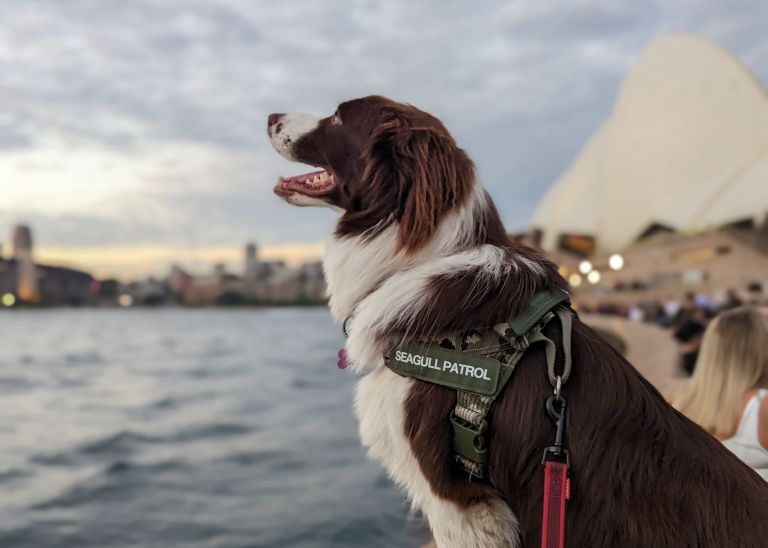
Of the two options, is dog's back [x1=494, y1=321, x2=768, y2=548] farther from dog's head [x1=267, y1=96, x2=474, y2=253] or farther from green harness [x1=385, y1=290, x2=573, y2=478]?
dog's head [x1=267, y1=96, x2=474, y2=253]

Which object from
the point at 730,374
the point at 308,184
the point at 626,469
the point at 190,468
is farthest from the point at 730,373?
the point at 190,468

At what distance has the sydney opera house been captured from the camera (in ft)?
127

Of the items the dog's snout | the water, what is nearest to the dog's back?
the dog's snout

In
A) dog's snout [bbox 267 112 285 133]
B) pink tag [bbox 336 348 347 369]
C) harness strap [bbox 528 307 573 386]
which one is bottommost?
pink tag [bbox 336 348 347 369]

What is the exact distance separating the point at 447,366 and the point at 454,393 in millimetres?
91

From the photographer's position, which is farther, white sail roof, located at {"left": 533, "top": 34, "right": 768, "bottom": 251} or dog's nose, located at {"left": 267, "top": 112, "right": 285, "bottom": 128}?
white sail roof, located at {"left": 533, "top": 34, "right": 768, "bottom": 251}

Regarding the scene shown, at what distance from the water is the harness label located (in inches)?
154

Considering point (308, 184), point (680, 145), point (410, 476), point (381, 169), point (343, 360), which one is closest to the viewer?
point (410, 476)

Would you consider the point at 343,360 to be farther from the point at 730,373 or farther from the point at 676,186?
the point at 676,186

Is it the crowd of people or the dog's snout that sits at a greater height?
the dog's snout

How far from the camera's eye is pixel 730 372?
4004mm

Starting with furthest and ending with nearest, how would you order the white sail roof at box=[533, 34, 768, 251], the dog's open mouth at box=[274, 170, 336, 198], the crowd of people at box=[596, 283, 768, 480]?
1. the white sail roof at box=[533, 34, 768, 251]
2. the crowd of people at box=[596, 283, 768, 480]
3. the dog's open mouth at box=[274, 170, 336, 198]

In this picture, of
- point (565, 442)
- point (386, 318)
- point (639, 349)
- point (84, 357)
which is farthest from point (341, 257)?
point (84, 357)

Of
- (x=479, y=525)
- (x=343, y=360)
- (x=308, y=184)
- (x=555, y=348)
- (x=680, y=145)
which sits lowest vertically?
(x=479, y=525)
